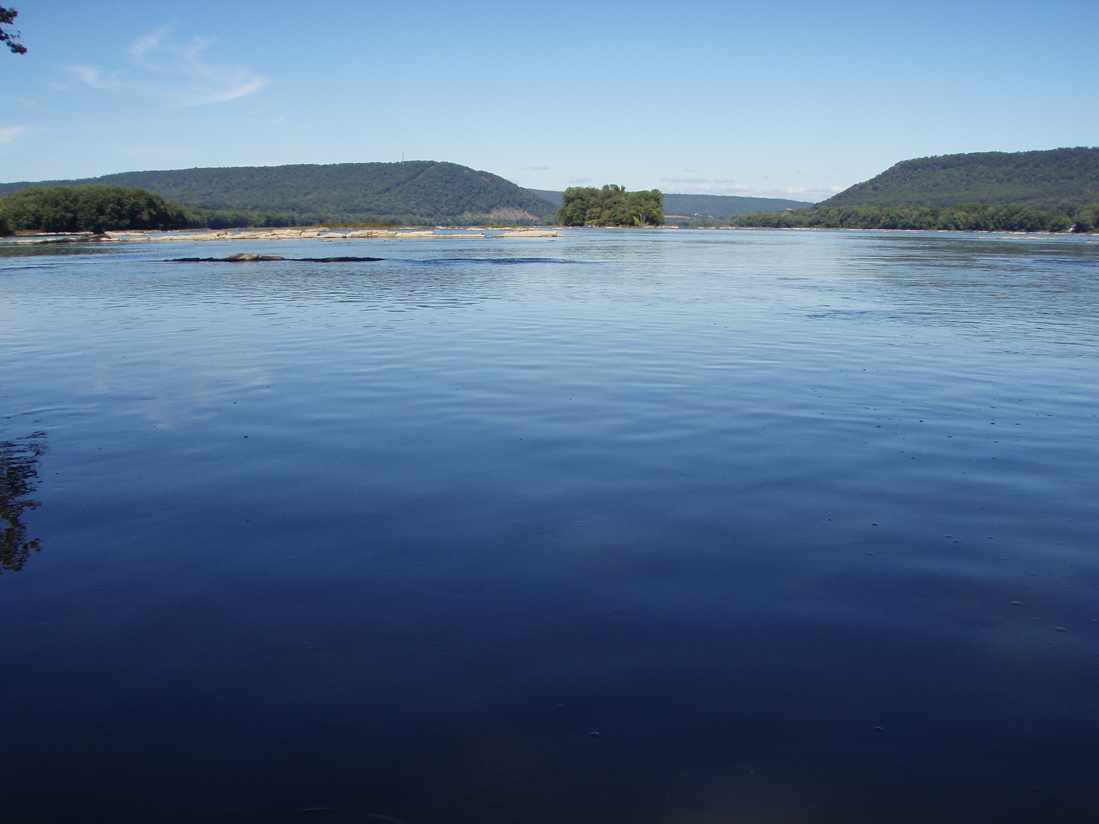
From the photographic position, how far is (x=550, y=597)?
7.39 metres

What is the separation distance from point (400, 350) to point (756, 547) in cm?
1479

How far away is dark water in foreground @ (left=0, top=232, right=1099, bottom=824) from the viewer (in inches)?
199

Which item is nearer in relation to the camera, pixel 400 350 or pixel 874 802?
pixel 874 802

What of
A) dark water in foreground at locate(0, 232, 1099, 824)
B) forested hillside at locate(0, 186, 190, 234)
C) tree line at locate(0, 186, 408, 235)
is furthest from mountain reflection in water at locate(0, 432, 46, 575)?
tree line at locate(0, 186, 408, 235)

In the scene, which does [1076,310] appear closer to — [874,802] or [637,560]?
[637,560]

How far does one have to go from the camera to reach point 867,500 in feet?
32.8

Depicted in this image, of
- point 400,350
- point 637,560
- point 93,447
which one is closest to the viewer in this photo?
point 637,560

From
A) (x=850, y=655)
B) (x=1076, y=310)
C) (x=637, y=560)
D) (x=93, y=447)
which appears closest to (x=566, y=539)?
(x=637, y=560)

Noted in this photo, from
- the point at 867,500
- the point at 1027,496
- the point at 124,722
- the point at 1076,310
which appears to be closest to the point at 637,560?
the point at 867,500

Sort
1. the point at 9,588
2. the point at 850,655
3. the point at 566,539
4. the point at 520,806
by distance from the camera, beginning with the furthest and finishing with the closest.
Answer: the point at 566,539, the point at 9,588, the point at 850,655, the point at 520,806

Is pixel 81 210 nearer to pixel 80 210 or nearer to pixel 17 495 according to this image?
pixel 80 210

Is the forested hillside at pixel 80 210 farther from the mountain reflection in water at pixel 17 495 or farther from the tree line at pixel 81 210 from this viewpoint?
the mountain reflection in water at pixel 17 495

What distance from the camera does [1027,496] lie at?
33.4 ft

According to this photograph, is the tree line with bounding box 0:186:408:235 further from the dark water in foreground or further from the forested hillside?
the dark water in foreground
